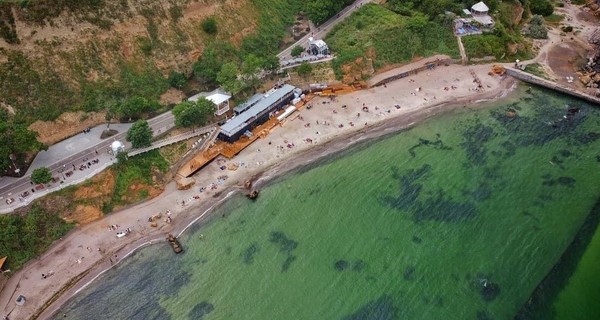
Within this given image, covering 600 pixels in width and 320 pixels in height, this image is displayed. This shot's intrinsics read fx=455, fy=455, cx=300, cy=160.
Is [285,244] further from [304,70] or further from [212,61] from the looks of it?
[212,61]

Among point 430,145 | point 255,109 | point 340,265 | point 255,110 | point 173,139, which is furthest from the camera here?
point 255,109

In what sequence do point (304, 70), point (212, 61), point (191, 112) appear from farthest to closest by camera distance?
1. point (304, 70)
2. point (212, 61)
3. point (191, 112)

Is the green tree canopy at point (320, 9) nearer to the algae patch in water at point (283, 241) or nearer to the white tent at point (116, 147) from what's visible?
the white tent at point (116, 147)

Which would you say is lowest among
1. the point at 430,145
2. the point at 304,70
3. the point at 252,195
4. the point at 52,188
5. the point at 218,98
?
the point at 430,145

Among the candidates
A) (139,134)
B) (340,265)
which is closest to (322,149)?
(340,265)

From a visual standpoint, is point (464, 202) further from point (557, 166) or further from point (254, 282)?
point (254, 282)

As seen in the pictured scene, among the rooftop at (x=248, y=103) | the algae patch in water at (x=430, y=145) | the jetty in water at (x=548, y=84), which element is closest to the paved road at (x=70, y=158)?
the rooftop at (x=248, y=103)
